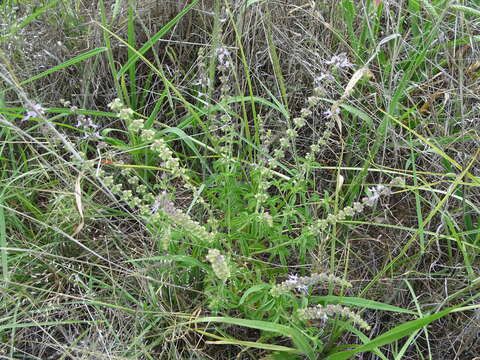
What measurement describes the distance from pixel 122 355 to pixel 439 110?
1860mm

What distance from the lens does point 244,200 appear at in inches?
88.9

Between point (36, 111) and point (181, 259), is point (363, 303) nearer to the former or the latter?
point (181, 259)

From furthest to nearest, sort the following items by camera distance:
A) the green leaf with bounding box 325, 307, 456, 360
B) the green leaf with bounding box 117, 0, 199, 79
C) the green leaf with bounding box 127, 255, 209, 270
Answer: the green leaf with bounding box 117, 0, 199, 79 < the green leaf with bounding box 127, 255, 209, 270 < the green leaf with bounding box 325, 307, 456, 360

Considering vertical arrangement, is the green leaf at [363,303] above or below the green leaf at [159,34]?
below

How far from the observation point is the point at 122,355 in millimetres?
1915

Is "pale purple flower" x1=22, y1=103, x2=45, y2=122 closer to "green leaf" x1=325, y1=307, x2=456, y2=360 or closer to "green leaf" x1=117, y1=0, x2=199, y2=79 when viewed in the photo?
"green leaf" x1=117, y1=0, x2=199, y2=79

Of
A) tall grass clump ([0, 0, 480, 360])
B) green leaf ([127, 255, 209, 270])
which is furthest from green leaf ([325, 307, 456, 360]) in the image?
green leaf ([127, 255, 209, 270])

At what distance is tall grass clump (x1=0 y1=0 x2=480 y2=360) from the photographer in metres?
1.89

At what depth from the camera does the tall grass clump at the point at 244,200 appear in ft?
6.22

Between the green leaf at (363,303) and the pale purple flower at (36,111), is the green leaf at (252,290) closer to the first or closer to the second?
the green leaf at (363,303)

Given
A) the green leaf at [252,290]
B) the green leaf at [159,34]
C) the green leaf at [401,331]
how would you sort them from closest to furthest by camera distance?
the green leaf at [401,331] → the green leaf at [252,290] → the green leaf at [159,34]

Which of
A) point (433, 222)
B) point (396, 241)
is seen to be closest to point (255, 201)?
point (396, 241)

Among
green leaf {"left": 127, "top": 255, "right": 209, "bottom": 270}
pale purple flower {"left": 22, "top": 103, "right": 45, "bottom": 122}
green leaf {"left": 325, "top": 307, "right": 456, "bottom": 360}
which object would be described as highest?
pale purple flower {"left": 22, "top": 103, "right": 45, "bottom": 122}

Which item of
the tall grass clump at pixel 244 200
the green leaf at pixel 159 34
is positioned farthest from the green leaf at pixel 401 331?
the green leaf at pixel 159 34
